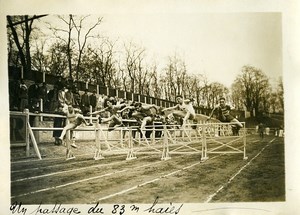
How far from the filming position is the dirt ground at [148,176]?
1.02 metres

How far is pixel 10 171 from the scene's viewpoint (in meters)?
1.02

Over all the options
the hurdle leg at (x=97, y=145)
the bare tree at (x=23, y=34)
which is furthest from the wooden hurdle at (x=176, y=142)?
the bare tree at (x=23, y=34)

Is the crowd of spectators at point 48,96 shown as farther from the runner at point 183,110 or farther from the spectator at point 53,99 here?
the runner at point 183,110

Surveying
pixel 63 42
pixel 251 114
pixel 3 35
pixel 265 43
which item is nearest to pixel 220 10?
pixel 265 43

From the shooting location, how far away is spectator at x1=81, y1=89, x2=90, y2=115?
1.03 m

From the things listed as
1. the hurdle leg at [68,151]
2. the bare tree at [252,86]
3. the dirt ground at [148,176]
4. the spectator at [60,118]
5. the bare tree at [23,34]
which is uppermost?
the bare tree at [23,34]

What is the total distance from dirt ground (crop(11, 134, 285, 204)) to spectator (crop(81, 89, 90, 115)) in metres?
0.06

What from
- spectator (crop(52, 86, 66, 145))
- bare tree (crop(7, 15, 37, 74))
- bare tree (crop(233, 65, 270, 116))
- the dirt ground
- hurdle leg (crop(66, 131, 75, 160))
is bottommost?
the dirt ground

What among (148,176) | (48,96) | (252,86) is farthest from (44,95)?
(252,86)

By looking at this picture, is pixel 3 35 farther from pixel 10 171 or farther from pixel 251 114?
pixel 251 114

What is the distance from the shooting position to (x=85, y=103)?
103 centimetres

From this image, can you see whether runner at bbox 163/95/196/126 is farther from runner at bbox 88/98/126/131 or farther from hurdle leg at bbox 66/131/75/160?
hurdle leg at bbox 66/131/75/160

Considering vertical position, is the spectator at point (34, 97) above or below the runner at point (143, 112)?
above

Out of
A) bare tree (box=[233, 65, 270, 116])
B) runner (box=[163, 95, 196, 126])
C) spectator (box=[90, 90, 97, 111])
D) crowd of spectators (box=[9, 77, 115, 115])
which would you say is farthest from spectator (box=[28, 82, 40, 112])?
bare tree (box=[233, 65, 270, 116])
